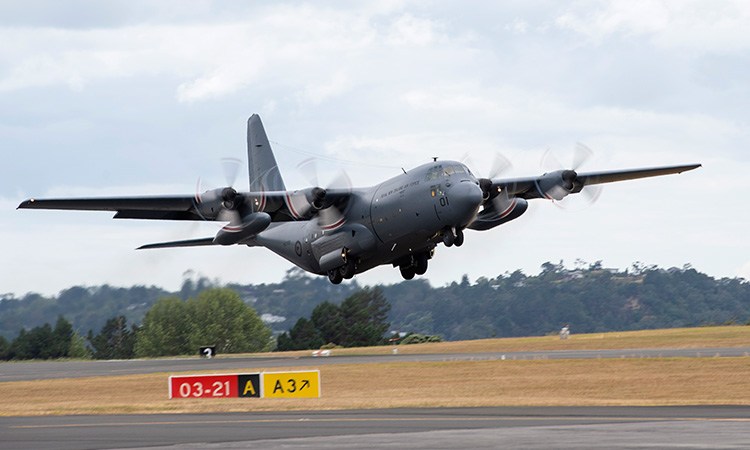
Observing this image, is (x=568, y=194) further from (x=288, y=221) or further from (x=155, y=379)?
(x=155, y=379)

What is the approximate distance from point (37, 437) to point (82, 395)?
19883 millimetres

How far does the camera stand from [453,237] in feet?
133

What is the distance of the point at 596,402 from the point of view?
98.9 feet

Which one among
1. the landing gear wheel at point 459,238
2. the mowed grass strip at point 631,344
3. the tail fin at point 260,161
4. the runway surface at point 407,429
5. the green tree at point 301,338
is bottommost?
the runway surface at point 407,429

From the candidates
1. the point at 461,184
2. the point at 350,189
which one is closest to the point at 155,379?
the point at 350,189

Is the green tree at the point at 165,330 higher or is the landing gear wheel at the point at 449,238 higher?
the landing gear wheel at the point at 449,238

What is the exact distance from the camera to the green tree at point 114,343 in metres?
92.6

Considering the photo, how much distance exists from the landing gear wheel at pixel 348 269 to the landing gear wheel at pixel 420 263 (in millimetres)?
3621

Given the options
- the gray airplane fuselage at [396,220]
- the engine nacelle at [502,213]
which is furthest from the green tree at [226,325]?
the engine nacelle at [502,213]

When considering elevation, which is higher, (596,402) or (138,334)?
(138,334)

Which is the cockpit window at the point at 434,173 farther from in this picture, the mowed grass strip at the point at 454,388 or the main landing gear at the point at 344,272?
the mowed grass strip at the point at 454,388

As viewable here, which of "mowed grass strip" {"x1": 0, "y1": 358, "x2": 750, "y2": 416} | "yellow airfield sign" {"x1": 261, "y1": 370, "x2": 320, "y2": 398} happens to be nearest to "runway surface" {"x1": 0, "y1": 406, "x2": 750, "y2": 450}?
"mowed grass strip" {"x1": 0, "y1": 358, "x2": 750, "y2": 416}

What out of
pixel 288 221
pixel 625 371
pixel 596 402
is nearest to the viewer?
pixel 596 402

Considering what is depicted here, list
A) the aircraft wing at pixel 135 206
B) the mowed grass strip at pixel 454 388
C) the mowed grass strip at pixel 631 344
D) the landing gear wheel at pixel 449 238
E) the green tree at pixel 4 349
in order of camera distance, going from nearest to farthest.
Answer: the mowed grass strip at pixel 454 388 → the aircraft wing at pixel 135 206 → the landing gear wheel at pixel 449 238 → the mowed grass strip at pixel 631 344 → the green tree at pixel 4 349
